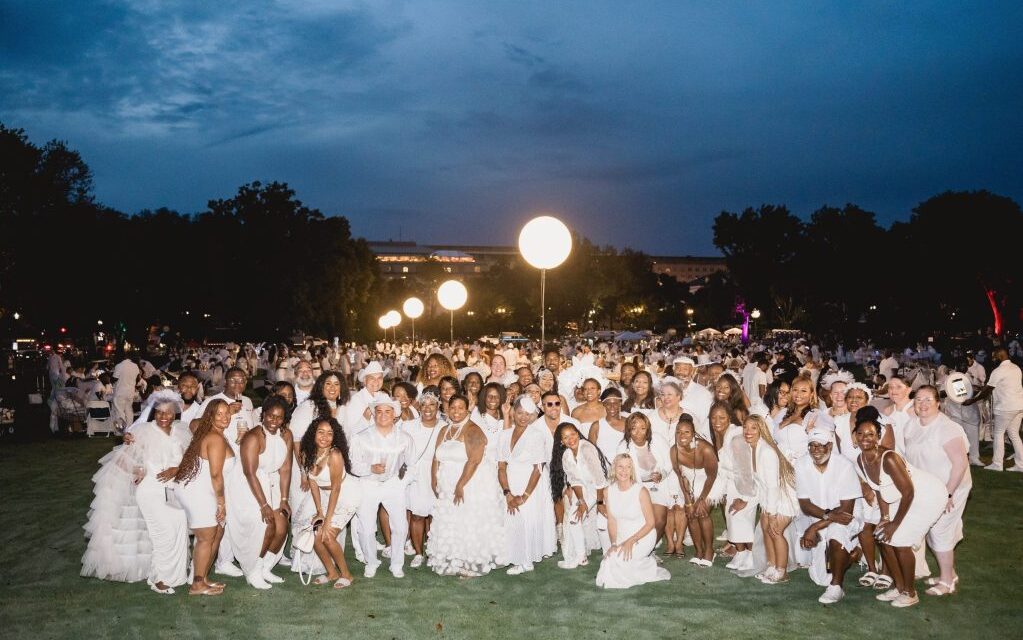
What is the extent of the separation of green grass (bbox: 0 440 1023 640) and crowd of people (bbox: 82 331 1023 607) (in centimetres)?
17

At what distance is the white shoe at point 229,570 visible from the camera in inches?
281

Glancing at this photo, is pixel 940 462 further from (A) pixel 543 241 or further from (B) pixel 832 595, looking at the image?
(A) pixel 543 241

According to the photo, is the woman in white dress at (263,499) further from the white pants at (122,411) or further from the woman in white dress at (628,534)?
the white pants at (122,411)

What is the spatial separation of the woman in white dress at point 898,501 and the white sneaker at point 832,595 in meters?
0.33

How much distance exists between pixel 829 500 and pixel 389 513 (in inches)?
146

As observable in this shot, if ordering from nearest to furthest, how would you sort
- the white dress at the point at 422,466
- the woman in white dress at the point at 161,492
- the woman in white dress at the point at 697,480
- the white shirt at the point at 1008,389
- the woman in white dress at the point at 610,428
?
the woman in white dress at the point at 161,492 → the woman in white dress at the point at 697,480 → the white dress at the point at 422,466 → the woman in white dress at the point at 610,428 → the white shirt at the point at 1008,389

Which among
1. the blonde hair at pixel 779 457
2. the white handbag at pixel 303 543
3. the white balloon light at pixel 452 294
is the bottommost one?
the white handbag at pixel 303 543

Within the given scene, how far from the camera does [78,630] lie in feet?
19.3

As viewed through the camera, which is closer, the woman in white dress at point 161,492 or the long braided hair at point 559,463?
the woman in white dress at point 161,492

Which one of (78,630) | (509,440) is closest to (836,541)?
(509,440)

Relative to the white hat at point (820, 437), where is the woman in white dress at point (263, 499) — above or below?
below

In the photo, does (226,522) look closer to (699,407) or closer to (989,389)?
(699,407)

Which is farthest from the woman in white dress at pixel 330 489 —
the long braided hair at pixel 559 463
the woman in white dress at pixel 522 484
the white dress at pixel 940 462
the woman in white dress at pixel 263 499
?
the white dress at pixel 940 462

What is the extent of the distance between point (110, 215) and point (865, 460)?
39795 millimetres
